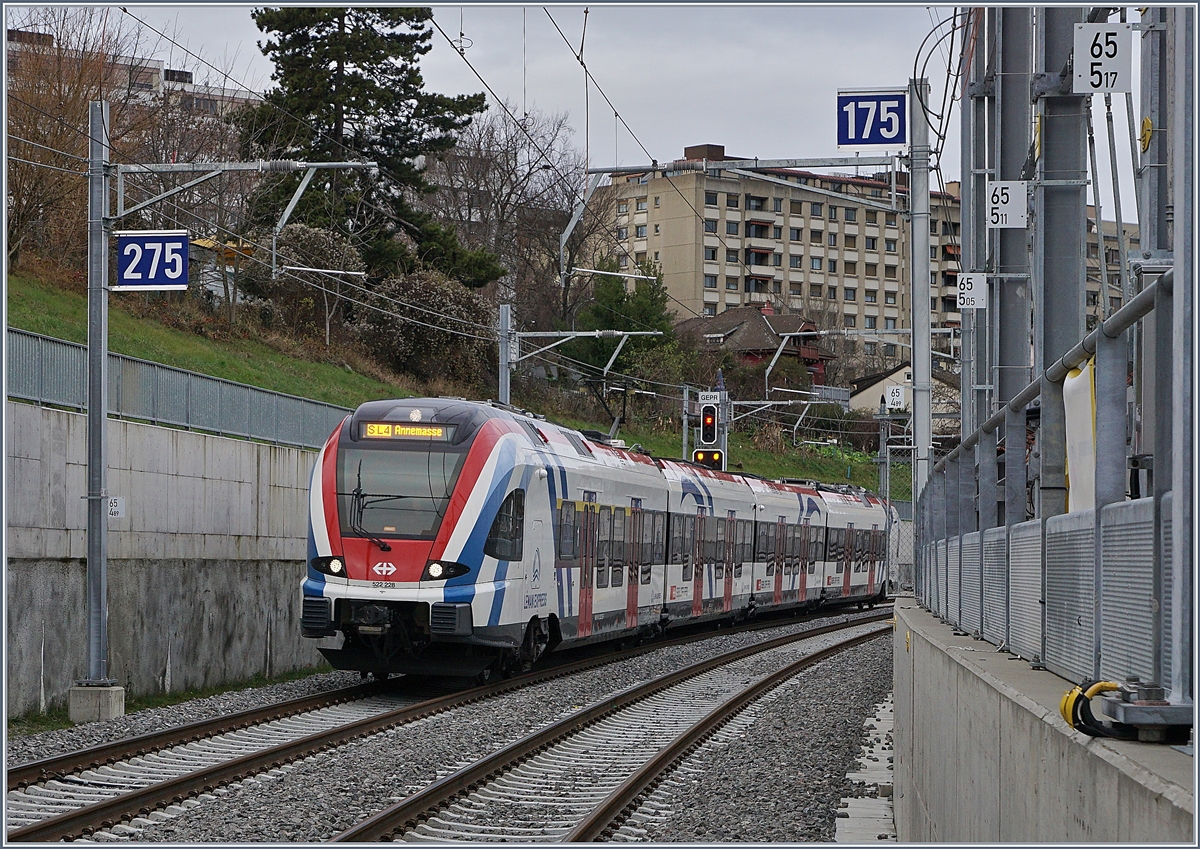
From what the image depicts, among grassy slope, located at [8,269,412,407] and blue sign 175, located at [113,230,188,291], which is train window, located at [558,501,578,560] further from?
grassy slope, located at [8,269,412,407]

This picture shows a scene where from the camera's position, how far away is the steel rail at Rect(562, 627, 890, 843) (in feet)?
33.6

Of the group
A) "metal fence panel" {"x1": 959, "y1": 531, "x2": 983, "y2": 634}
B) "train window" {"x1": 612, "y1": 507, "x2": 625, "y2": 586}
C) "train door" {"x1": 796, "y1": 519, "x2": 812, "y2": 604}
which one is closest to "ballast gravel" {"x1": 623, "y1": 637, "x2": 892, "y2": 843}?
"metal fence panel" {"x1": 959, "y1": 531, "x2": 983, "y2": 634}

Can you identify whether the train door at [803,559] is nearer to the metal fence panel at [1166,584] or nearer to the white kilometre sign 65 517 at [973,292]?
the white kilometre sign 65 517 at [973,292]

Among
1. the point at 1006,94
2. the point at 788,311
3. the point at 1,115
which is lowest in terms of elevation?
the point at 1,115

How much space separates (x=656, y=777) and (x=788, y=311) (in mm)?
100757

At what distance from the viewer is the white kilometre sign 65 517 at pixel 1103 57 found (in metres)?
10.3

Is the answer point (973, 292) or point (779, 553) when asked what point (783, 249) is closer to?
point (779, 553)

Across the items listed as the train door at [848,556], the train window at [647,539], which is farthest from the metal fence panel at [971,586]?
the train door at [848,556]

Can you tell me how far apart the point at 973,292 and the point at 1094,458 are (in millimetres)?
15017

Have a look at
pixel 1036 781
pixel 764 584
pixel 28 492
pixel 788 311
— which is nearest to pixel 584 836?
pixel 1036 781

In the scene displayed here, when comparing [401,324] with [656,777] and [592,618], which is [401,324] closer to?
[592,618]

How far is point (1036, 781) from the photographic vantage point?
180 inches

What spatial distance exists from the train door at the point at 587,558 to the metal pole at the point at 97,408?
7.30 m

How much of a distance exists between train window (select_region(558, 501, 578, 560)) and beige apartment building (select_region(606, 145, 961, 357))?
87839mm
